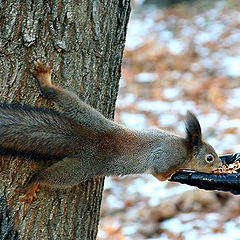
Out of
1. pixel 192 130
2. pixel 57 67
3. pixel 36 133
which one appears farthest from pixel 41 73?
pixel 192 130

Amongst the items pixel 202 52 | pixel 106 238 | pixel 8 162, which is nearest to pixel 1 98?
pixel 8 162

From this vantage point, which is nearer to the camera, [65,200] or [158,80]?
[65,200]

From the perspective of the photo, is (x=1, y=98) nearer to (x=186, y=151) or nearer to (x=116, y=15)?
(x=116, y=15)

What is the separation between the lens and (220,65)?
24.3 feet

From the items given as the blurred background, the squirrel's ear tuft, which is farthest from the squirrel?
the blurred background

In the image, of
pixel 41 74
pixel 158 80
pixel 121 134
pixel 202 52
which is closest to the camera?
pixel 41 74

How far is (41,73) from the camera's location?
2170 mm

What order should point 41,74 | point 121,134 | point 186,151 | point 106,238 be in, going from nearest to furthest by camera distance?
point 41,74
point 121,134
point 186,151
point 106,238

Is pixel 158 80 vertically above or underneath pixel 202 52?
underneath

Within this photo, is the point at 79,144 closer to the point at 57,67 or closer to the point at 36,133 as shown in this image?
the point at 36,133

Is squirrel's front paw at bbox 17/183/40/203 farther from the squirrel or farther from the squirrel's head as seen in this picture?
the squirrel's head

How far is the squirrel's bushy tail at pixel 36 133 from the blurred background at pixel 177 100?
69.5 inches

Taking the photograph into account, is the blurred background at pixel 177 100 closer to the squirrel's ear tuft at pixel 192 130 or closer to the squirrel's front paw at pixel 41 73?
the squirrel's ear tuft at pixel 192 130

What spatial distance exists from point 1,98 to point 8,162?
0.30 m
